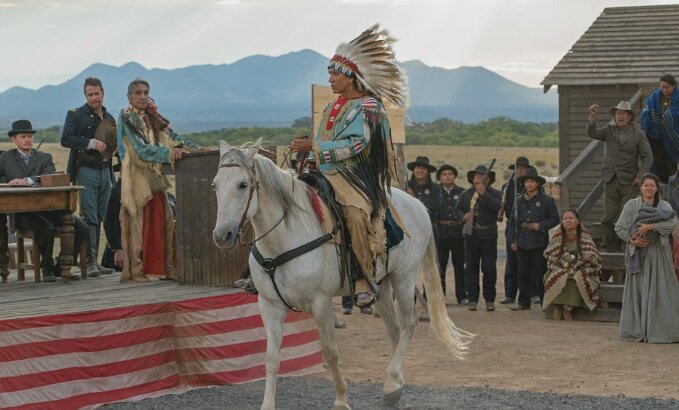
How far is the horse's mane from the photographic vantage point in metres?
8.65

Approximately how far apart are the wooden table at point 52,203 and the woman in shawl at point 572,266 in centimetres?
625

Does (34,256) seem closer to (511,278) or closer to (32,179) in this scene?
(32,179)

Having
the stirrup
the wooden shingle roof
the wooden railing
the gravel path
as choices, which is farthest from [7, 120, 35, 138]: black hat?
the wooden shingle roof

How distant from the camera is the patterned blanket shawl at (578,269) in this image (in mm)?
15516

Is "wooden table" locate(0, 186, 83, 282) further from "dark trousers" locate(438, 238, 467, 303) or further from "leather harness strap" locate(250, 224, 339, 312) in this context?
"dark trousers" locate(438, 238, 467, 303)

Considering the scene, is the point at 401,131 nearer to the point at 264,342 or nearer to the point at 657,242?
A: the point at 657,242

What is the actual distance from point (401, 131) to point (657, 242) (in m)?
3.34

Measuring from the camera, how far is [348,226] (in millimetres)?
9477

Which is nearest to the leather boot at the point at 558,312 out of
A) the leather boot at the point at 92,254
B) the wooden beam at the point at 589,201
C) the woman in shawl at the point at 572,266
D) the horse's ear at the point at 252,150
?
the woman in shawl at the point at 572,266

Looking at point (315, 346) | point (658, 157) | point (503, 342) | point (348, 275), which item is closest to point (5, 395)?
point (348, 275)

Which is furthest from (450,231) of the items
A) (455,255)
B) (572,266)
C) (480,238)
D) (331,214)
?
(331,214)

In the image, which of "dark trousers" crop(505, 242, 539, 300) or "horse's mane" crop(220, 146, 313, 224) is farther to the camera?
"dark trousers" crop(505, 242, 539, 300)

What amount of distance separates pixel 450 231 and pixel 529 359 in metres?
4.65

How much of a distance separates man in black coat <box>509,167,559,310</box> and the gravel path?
6037 mm
